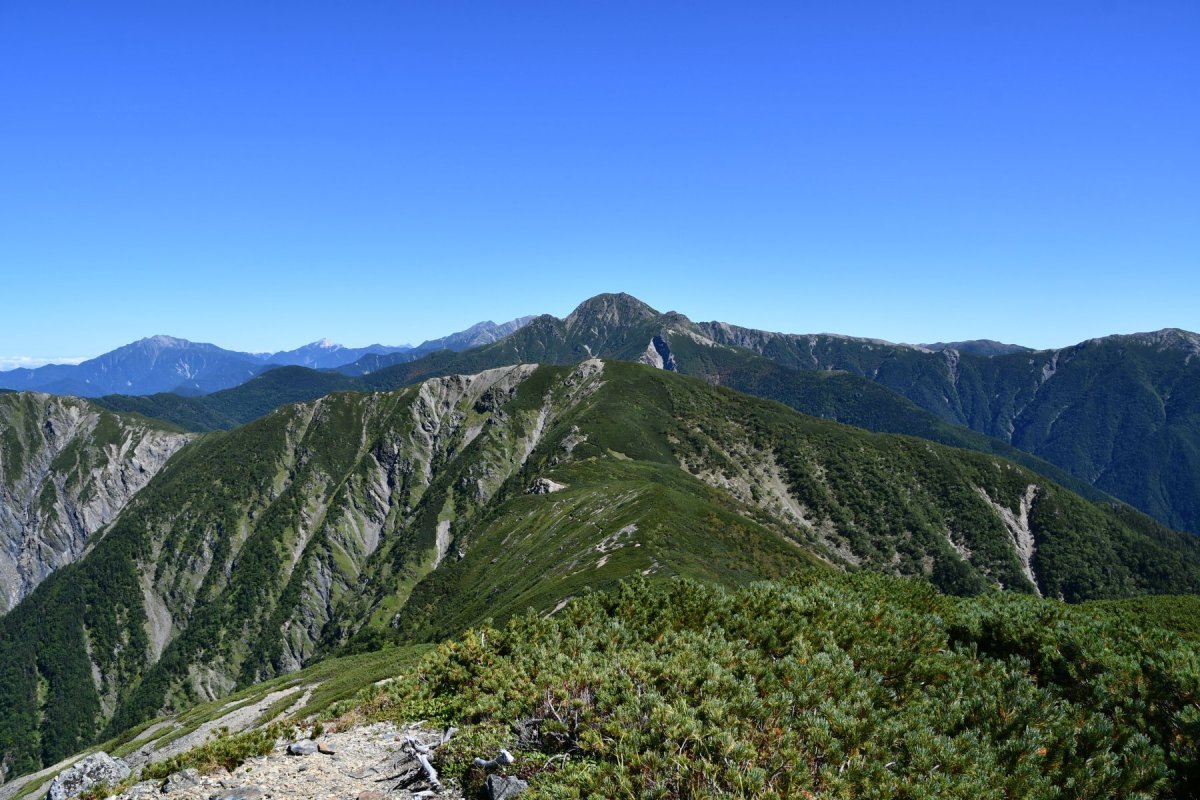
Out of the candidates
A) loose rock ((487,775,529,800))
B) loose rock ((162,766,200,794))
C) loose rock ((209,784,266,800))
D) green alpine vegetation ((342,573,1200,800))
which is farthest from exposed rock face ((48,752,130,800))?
loose rock ((487,775,529,800))

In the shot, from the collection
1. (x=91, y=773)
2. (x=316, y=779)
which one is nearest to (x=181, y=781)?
(x=316, y=779)

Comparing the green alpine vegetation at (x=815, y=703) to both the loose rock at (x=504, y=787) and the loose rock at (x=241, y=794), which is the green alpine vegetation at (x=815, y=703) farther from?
the loose rock at (x=241, y=794)

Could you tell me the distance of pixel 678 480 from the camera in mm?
190125

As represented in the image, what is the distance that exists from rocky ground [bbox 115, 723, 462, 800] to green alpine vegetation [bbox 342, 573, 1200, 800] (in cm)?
172

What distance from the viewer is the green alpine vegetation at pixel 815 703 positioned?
14.8 metres

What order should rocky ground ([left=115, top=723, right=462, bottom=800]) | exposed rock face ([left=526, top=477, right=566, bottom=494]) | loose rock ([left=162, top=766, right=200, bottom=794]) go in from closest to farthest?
rocky ground ([left=115, top=723, right=462, bottom=800]) < loose rock ([left=162, top=766, right=200, bottom=794]) < exposed rock face ([left=526, top=477, right=566, bottom=494])

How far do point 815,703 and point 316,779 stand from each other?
51.8 feet

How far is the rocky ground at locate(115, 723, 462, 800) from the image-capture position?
18.8 m

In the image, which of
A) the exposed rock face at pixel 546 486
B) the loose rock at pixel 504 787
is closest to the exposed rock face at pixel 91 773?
the loose rock at pixel 504 787

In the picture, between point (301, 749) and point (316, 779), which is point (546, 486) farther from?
point (316, 779)

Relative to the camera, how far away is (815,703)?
58.5 feet

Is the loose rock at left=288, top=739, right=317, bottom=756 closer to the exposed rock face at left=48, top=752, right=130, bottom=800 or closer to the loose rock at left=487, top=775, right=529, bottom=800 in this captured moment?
the loose rock at left=487, top=775, right=529, bottom=800

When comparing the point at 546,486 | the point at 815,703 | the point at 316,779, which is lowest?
the point at 546,486

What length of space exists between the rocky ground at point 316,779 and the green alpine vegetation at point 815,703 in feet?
5.64
